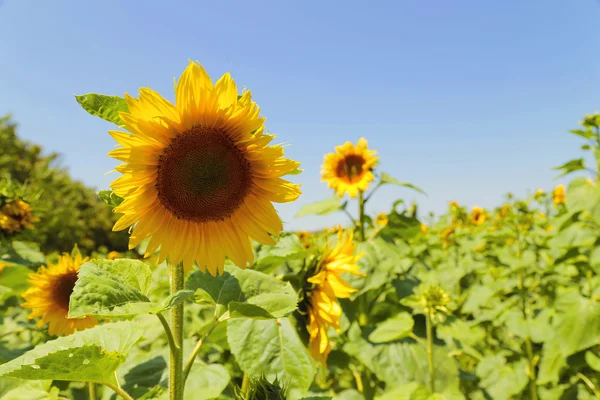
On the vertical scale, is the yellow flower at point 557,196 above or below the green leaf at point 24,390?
above

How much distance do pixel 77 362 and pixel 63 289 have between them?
1284 mm

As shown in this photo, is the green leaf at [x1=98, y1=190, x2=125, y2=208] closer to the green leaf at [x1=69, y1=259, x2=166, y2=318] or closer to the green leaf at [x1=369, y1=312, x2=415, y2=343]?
the green leaf at [x1=69, y1=259, x2=166, y2=318]

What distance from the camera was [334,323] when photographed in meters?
1.52

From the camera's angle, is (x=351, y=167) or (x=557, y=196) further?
(x=557, y=196)

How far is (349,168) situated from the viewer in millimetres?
3219

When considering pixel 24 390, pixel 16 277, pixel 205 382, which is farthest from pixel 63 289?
pixel 205 382

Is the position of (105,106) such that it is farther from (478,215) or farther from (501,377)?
(478,215)

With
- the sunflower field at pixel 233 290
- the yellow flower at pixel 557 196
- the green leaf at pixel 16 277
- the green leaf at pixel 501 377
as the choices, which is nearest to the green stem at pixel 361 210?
the sunflower field at pixel 233 290

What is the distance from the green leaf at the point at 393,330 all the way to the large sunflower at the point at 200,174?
1.23m

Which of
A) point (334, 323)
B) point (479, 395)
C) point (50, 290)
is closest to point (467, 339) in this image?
point (479, 395)

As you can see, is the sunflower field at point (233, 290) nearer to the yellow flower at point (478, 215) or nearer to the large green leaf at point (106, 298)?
the large green leaf at point (106, 298)

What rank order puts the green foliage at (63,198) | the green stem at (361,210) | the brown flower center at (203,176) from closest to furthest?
1. the brown flower center at (203,176)
2. the green stem at (361,210)
3. the green foliage at (63,198)

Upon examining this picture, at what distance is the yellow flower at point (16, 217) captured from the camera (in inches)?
95.1

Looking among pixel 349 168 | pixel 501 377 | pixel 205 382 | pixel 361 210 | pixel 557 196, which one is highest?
pixel 557 196
